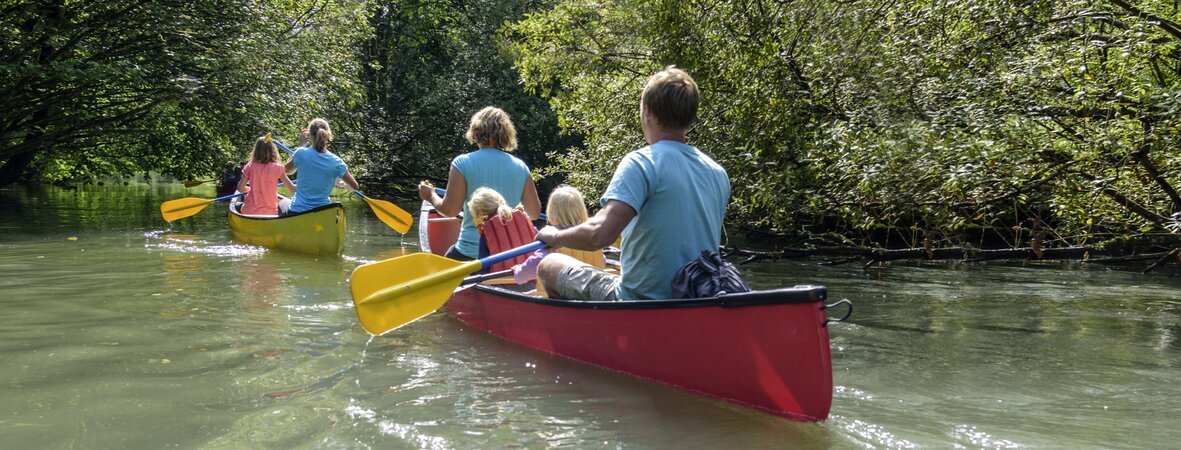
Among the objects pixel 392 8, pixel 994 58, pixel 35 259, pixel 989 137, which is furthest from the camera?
pixel 392 8

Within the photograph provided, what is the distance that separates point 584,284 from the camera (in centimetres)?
499

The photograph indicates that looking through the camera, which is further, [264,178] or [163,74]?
[163,74]

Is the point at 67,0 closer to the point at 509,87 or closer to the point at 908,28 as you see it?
the point at 509,87

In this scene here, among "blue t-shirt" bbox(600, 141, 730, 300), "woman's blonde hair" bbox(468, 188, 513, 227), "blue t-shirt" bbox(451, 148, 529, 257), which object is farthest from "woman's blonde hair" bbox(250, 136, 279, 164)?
"blue t-shirt" bbox(600, 141, 730, 300)

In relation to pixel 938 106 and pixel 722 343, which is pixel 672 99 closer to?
pixel 722 343

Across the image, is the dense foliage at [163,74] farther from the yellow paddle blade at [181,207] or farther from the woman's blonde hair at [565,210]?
the woman's blonde hair at [565,210]

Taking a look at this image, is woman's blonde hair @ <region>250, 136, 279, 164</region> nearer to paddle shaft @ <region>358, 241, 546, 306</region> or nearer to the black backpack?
paddle shaft @ <region>358, 241, 546, 306</region>

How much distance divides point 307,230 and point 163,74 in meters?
6.50

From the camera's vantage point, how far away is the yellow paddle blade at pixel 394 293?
17.4 ft

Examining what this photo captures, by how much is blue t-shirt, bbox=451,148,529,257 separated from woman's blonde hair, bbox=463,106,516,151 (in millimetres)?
64

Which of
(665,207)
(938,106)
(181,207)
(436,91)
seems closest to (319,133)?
(181,207)

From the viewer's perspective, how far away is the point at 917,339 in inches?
249

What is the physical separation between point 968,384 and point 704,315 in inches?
70.5

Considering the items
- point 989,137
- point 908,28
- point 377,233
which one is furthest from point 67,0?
point 989,137
